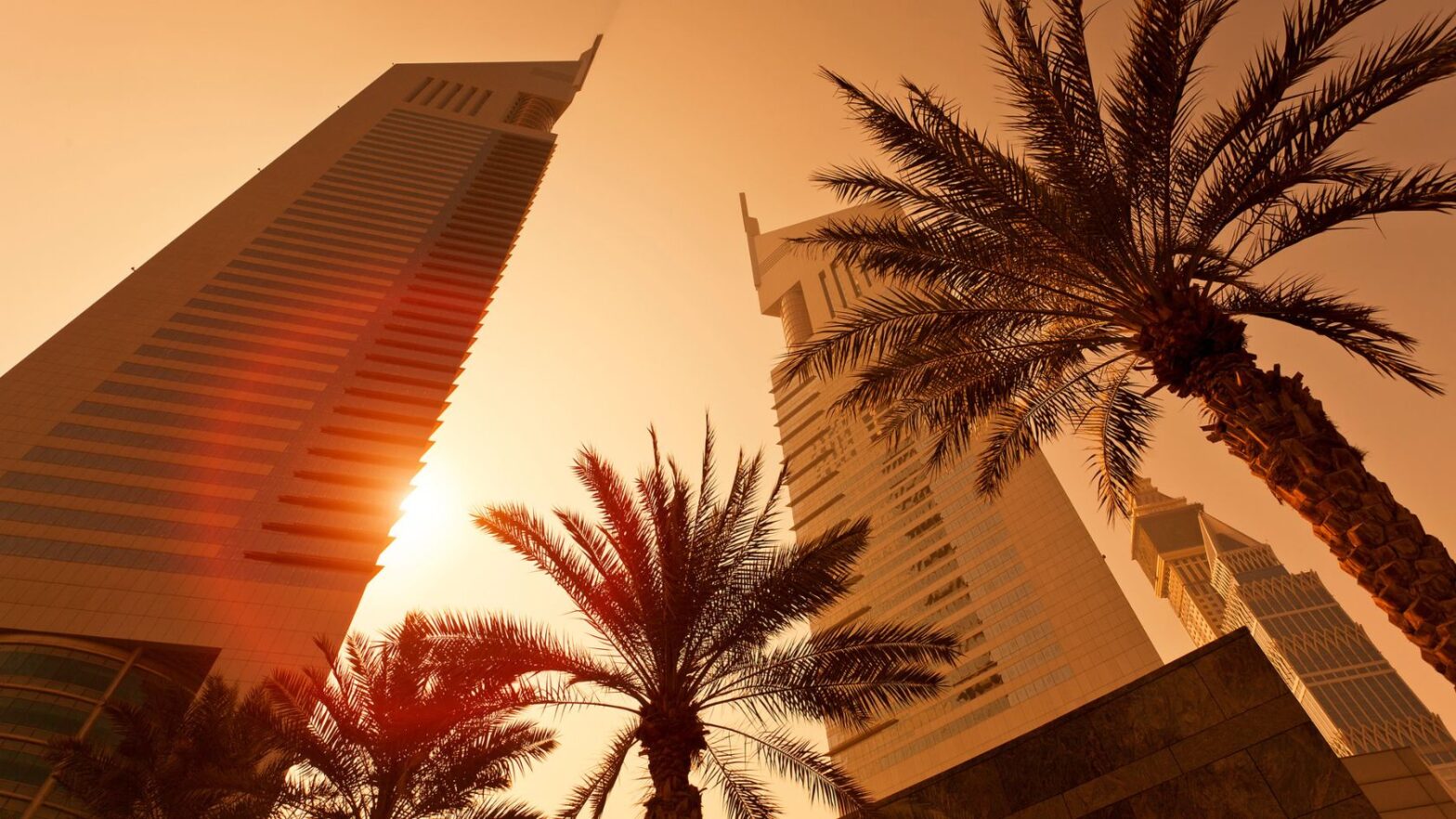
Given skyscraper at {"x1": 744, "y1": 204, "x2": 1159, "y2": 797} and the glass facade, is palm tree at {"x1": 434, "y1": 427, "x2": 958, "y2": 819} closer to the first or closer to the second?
skyscraper at {"x1": 744, "y1": 204, "x2": 1159, "y2": 797}

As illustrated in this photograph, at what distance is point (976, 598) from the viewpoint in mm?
58469

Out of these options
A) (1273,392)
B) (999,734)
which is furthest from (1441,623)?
(999,734)

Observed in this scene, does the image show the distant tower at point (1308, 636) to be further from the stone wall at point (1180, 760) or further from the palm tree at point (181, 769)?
the palm tree at point (181, 769)

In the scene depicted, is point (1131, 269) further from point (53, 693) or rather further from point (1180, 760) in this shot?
point (53, 693)

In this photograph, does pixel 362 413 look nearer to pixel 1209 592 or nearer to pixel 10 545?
pixel 10 545

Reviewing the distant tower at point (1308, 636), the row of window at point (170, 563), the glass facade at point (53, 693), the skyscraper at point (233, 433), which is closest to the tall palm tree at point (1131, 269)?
the glass facade at point (53, 693)

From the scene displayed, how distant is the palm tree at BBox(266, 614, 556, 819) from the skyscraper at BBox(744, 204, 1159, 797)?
25.6 metres

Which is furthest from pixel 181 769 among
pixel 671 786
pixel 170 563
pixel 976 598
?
pixel 976 598

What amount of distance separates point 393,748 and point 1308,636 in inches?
6593

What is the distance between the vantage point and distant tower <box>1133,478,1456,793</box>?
395ft

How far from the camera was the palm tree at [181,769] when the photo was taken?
13031 mm

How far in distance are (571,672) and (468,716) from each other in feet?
7.17

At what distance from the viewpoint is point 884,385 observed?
10102 millimetres

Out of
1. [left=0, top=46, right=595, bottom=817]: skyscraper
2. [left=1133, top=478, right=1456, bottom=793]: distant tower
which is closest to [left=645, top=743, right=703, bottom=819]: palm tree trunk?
[left=0, top=46, right=595, bottom=817]: skyscraper
